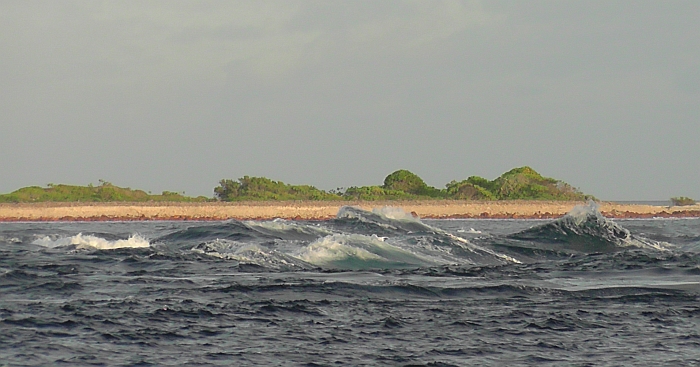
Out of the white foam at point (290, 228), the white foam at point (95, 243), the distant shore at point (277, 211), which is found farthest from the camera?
the distant shore at point (277, 211)

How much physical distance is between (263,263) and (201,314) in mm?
8103

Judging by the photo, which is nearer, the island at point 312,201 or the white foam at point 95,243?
the white foam at point 95,243

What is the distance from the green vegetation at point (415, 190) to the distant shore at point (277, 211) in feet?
39.2

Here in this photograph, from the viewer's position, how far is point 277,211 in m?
68.8

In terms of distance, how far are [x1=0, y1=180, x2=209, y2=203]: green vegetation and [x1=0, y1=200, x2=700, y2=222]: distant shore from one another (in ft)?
36.8

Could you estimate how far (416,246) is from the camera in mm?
26328

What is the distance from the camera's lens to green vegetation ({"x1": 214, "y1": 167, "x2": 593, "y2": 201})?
8844 centimetres

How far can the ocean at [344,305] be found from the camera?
10750 mm

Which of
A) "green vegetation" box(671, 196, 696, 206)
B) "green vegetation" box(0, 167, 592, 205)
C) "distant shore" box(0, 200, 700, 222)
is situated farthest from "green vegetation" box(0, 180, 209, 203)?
"green vegetation" box(671, 196, 696, 206)

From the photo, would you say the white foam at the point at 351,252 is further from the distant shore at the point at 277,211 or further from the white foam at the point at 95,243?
the distant shore at the point at 277,211

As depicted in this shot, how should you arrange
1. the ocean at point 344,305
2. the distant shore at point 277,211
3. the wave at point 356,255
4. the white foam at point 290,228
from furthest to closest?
the distant shore at point 277,211 < the white foam at point 290,228 < the wave at point 356,255 < the ocean at point 344,305

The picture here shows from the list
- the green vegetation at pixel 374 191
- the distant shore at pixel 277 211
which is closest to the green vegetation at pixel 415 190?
the green vegetation at pixel 374 191

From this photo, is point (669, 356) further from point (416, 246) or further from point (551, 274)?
Result: point (416, 246)

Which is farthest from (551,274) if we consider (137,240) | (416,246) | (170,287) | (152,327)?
(137,240)
